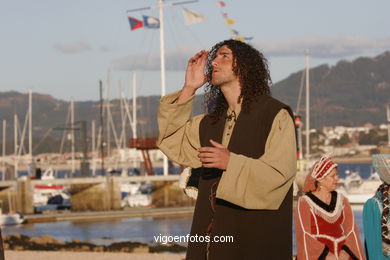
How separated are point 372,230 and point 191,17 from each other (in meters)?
52.9

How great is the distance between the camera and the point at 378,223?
22.7ft

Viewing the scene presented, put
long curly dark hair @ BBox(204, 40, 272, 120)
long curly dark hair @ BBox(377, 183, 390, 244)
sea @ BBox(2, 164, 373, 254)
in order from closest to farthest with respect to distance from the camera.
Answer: long curly dark hair @ BBox(204, 40, 272, 120) < long curly dark hair @ BBox(377, 183, 390, 244) < sea @ BBox(2, 164, 373, 254)

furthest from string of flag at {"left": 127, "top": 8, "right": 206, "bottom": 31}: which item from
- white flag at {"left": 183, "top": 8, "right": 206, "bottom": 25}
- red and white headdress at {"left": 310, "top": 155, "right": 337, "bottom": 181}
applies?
red and white headdress at {"left": 310, "top": 155, "right": 337, "bottom": 181}

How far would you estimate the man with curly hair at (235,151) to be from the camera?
470 cm

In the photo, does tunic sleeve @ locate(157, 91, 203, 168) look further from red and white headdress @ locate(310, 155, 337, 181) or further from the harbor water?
the harbor water

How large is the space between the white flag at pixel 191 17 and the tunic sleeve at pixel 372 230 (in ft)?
171

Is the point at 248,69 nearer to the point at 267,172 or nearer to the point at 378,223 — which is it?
the point at 267,172

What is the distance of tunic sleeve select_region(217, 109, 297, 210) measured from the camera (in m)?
4.68

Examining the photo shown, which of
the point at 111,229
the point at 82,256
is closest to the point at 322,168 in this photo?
the point at 82,256

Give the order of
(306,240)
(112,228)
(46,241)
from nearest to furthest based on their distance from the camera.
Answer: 1. (306,240)
2. (46,241)
3. (112,228)

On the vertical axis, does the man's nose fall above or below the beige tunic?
above

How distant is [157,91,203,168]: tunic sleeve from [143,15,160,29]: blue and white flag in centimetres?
5473

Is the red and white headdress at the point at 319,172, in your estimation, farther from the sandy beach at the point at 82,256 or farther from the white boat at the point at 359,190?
the white boat at the point at 359,190

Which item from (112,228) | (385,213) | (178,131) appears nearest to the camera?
(178,131)
